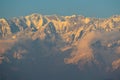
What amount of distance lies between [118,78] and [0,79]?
57.8 metres

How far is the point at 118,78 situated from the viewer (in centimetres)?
19738

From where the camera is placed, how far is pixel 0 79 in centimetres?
19538
